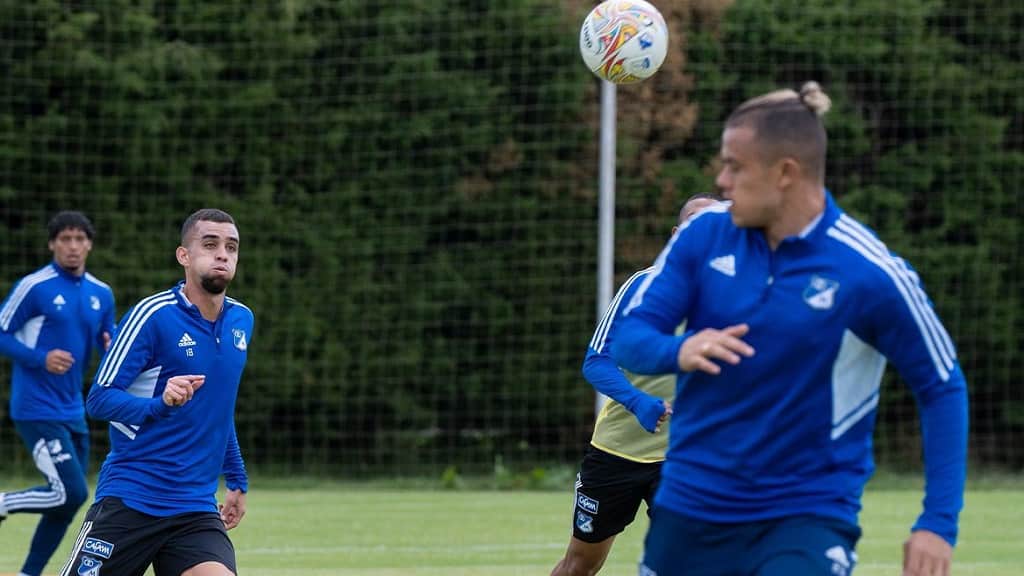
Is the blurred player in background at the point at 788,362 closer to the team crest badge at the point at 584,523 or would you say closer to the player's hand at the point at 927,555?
the player's hand at the point at 927,555

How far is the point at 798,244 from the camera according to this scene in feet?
12.8

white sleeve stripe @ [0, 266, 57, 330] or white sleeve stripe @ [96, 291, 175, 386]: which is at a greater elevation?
white sleeve stripe @ [96, 291, 175, 386]

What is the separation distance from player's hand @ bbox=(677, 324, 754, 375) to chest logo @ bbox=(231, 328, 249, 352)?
2867mm

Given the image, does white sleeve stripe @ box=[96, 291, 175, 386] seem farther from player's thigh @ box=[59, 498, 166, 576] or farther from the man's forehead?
player's thigh @ box=[59, 498, 166, 576]

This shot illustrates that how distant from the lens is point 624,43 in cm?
837

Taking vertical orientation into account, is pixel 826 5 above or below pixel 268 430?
above

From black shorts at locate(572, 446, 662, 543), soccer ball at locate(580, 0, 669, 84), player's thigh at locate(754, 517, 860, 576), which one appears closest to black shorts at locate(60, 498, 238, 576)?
black shorts at locate(572, 446, 662, 543)

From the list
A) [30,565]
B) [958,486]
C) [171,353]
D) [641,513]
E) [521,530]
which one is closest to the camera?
[958,486]

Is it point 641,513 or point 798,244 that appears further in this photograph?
point 641,513

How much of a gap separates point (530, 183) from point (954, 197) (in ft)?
17.8

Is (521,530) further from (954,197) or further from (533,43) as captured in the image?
(954,197)

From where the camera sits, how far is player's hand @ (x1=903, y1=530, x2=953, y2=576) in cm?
375

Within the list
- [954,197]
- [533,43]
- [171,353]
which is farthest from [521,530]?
[954,197]

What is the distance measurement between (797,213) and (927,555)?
0.93m
